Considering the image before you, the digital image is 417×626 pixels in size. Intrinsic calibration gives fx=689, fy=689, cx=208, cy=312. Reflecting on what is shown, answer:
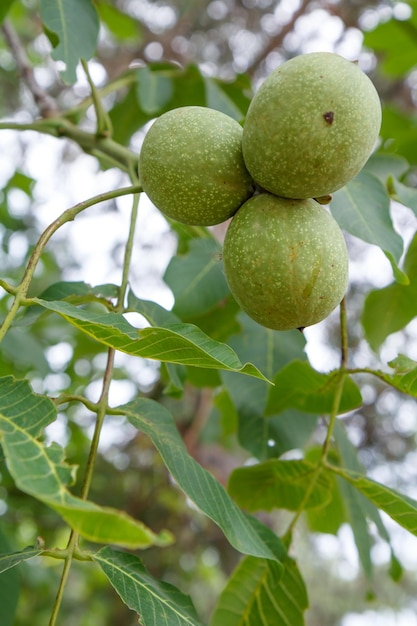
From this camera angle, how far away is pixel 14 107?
5195mm

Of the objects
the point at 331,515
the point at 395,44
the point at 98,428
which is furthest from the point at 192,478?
the point at 395,44

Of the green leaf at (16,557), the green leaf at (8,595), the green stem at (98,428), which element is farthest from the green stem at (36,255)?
the green leaf at (8,595)

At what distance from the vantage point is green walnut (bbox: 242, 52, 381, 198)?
3.38 feet

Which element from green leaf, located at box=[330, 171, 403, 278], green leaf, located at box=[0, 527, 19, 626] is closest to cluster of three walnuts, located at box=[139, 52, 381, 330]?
green leaf, located at box=[330, 171, 403, 278]

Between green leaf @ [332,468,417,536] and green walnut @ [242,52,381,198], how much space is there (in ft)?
1.85

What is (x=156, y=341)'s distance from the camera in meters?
0.98

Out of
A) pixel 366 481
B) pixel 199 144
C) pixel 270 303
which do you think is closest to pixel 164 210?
pixel 199 144

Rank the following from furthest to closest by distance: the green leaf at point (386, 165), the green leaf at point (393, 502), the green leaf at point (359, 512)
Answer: the green leaf at point (386, 165) → the green leaf at point (359, 512) → the green leaf at point (393, 502)

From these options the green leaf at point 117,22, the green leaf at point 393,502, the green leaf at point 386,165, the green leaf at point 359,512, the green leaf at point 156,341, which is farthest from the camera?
the green leaf at point 117,22

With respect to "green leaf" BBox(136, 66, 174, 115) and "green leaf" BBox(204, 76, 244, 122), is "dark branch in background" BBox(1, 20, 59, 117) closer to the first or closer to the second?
"green leaf" BBox(136, 66, 174, 115)

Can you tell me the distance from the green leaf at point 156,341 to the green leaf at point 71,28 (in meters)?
0.72

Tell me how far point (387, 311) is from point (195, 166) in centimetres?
84

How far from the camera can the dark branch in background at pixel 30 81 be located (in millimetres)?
2102

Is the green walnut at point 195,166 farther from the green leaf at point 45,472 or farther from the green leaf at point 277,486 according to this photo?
the green leaf at point 277,486
